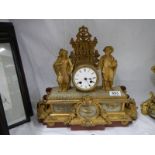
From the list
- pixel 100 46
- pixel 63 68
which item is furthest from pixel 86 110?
pixel 100 46

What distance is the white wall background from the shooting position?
4.22 ft

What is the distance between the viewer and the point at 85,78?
1.14m

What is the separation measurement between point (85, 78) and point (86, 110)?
152 millimetres

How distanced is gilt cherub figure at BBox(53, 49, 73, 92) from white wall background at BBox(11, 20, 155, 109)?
22cm

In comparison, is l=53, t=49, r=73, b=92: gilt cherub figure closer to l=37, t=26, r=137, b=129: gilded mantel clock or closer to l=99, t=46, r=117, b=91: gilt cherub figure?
l=37, t=26, r=137, b=129: gilded mantel clock

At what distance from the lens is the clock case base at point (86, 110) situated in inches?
43.6

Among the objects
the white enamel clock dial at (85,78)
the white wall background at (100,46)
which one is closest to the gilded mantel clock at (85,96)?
the white enamel clock dial at (85,78)

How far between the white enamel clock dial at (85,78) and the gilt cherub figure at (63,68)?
0.12 feet

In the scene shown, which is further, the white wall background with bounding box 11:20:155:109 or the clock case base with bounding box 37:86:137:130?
the white wall background with bounding box 11:20:155:109

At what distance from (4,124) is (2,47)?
38cm

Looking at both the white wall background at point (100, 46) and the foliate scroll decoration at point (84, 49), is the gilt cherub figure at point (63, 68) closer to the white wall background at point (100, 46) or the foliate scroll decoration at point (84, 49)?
the foliate scroll decoration at point (84, 49)

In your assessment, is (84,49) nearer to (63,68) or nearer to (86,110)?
(63,68)

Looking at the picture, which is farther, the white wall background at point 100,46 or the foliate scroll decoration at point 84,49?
the white wall background at point 100,46

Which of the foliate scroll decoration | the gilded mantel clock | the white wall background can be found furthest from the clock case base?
the white wall background
